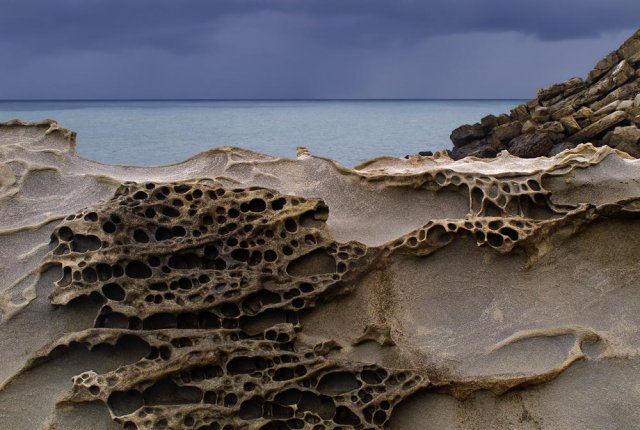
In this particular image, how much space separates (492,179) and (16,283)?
3.50 m

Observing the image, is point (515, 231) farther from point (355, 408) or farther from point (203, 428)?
point (203, 428)

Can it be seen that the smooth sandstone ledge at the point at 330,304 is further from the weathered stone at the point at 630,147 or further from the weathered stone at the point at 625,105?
the weathered stone at the point at 625,105

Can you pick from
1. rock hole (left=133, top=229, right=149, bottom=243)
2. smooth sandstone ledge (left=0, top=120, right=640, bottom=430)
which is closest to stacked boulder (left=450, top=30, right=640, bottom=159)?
smooth sandstone ledge (left=0, top=120, right=640, bottom=430)

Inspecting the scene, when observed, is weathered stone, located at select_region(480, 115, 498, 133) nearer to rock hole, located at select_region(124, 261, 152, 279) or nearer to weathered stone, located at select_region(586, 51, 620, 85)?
weathered stone, located at select_region(586, 51, 620, 85)

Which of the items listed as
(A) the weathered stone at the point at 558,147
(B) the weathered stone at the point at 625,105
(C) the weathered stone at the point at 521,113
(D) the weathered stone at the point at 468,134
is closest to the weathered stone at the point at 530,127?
(C) the weathered stone at the point at 521,113

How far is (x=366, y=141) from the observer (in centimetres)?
2441

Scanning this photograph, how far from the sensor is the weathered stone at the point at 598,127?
38.4 feet

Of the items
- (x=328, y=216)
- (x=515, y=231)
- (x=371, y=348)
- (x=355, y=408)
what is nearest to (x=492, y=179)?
(x=515, y=231)

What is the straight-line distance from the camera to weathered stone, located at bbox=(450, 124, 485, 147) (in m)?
14.4

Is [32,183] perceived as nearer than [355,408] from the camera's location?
No

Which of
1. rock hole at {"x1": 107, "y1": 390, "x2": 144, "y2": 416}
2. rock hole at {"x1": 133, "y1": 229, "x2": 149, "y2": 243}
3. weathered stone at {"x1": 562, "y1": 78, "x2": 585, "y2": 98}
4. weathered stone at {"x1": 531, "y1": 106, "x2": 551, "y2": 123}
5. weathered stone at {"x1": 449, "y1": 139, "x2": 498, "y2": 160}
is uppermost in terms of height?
weathered stone at {"x1": 562, "y1": 78, "x2": 585, "y2": 98}

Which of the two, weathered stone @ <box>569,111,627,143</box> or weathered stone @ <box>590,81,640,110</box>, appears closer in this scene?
weathered stone @ <box>569,111,627,143</box>

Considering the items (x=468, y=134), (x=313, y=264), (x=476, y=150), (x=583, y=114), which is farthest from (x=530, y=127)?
(x=313, y=264)

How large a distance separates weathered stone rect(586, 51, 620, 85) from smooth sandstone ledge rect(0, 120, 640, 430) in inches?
368
